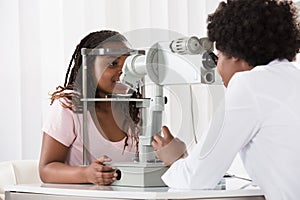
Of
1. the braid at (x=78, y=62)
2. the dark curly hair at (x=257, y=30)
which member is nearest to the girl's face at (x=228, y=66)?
the dark curly hair at (x=257, y=30)

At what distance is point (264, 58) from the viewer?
A: 52.3 inches

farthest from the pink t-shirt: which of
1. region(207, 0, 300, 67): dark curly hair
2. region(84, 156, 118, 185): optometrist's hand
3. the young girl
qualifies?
region(207, 0, 300, 67): dark curly hair

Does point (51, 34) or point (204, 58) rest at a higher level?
point (51, 34)

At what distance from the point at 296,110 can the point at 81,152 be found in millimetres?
575

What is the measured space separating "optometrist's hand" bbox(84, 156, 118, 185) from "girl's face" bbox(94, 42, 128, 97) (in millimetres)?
181

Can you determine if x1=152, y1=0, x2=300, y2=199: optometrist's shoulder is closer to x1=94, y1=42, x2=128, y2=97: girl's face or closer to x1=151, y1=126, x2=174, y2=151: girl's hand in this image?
x1=151, y1=126, x2=174, y2=151: girl's hand

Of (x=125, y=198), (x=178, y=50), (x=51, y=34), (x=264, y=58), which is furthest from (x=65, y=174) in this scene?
→ (x=51, y=34)

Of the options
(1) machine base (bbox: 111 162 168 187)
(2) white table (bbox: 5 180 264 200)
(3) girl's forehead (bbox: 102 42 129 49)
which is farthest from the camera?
(3) girl's forehead (bbox: 102 42 129 49)

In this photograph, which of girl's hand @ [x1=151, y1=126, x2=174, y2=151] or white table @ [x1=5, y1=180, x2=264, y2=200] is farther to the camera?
girl's hand @ [x1=151, y1=126, x2=174, y2=151]

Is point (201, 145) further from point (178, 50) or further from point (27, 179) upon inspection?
point (27, 179)

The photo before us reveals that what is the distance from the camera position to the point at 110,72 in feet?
4.77

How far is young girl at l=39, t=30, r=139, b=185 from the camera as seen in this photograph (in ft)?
4.73

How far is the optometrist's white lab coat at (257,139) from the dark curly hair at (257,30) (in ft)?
0.33

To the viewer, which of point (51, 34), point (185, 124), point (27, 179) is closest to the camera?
point (185, 124)
